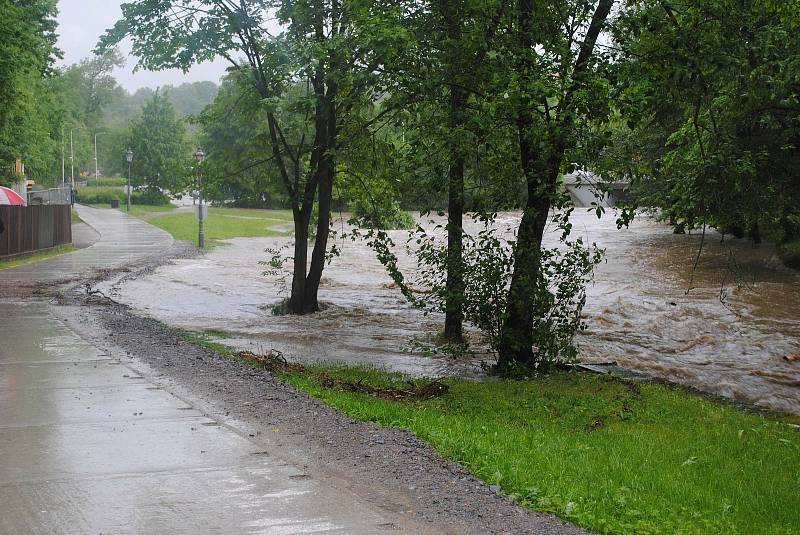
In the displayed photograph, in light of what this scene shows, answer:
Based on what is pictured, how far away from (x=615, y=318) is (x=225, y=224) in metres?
41.9

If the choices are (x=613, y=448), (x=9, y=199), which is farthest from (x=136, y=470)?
(x=9, y=199)

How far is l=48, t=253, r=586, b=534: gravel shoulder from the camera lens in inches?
220

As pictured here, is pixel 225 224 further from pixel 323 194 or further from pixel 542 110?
pixel 542 110

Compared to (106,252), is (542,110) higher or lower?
higher

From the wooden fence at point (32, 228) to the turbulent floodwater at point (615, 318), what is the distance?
4.99 m

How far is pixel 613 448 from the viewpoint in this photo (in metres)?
7.65

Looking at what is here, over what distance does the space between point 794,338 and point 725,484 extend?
1241 centimetres

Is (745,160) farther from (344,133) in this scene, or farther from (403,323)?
(403,323)

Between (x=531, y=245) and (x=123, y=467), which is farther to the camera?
(x=531, y=245)

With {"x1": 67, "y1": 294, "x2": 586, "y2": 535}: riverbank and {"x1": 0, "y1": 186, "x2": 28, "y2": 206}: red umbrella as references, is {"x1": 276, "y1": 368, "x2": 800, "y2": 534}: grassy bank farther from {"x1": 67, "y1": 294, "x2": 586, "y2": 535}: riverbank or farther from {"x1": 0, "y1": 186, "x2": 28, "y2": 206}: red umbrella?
{"x1": 0, "y1": 186, "x2": 28, "y2": 206}: red umbrella

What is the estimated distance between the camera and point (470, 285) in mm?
12156

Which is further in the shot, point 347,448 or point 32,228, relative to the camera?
point 32,228

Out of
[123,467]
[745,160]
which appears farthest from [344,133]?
[123,467]

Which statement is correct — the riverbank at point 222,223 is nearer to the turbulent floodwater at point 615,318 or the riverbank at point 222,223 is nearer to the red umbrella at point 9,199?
the red umbrella at point 9,199
